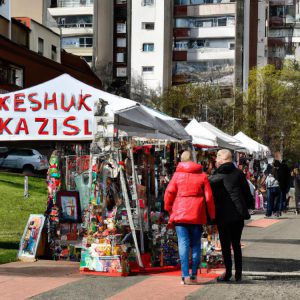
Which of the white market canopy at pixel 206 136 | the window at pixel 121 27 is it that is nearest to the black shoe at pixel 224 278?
the white market canopy at pixel 206 136

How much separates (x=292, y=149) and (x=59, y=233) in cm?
4503

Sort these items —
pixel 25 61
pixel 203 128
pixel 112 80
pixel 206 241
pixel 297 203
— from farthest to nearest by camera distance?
1. pixel 112 80
2. pixel 25 61
3. pixel 297 203
4. pixel 203 128
5. pixel 206 241

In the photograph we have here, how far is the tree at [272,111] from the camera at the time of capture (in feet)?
176

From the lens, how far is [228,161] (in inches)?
424

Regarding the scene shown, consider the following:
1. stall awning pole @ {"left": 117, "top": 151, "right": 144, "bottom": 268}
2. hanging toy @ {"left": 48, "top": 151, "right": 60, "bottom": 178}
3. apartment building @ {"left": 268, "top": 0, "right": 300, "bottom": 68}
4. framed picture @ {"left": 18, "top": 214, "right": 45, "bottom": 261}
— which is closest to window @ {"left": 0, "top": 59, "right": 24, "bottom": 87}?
hanging toy @ {"left": 48, "top": 151, "right": 60, "bottom": 178}

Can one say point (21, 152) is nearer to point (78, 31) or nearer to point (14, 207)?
point (14, 207)

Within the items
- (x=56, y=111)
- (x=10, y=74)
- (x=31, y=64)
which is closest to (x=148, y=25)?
(x=31, y=64)

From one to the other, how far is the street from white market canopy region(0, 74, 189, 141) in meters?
2.00

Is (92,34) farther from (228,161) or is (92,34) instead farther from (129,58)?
(228,161)

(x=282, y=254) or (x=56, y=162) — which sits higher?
(x=56, y=162)

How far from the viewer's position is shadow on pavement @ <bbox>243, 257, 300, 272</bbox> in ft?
40.2

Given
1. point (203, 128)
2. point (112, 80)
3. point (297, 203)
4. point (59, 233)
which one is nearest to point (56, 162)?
point (59, 233)

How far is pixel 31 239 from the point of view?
13.3 meters

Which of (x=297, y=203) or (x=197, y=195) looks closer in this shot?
(x=197, y=195)
